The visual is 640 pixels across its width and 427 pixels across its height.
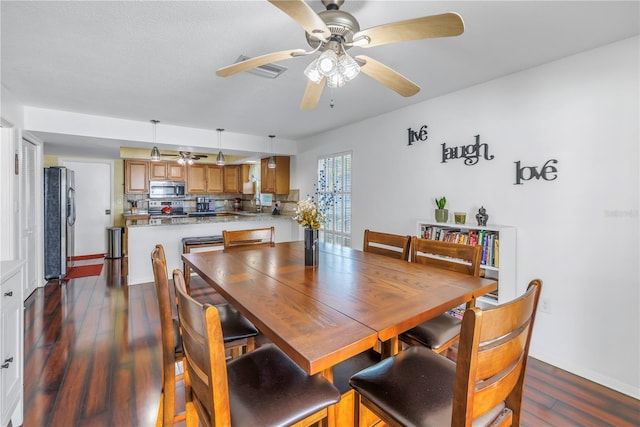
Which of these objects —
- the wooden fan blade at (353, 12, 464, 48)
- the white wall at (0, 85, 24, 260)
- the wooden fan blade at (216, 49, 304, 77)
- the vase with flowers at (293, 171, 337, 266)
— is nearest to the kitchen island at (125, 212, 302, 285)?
the white wall at (0, 85, 24, 260)

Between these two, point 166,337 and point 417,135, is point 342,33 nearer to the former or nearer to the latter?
point 166,337

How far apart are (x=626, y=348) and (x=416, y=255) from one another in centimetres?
149

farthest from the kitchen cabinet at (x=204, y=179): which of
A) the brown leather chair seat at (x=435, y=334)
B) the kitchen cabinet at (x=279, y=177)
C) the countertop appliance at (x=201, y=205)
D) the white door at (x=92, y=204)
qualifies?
the brown leather chair seat at (x=435, y=334)

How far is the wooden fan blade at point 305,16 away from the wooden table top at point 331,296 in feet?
3.81

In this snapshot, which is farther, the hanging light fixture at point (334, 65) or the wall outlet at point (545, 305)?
the wall outlet at point (545, 305)

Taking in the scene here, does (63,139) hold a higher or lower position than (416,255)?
higher

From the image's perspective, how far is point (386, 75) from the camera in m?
1.67

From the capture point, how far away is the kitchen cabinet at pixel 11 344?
1430mm

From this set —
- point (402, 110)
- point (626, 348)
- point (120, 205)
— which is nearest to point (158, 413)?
point (626, 348)

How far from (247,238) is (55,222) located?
3734mm

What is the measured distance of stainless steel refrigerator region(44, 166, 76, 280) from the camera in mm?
4359

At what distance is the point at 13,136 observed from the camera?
2.98 m

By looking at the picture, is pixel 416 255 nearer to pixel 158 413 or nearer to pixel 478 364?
pixel 478 364

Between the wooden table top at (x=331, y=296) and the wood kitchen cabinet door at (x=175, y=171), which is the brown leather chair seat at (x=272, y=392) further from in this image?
the wood kitchen cabinet door at (x=175, y=171)
